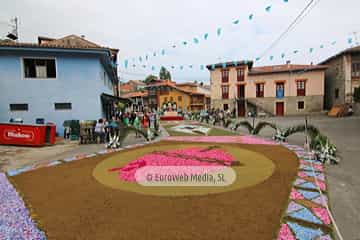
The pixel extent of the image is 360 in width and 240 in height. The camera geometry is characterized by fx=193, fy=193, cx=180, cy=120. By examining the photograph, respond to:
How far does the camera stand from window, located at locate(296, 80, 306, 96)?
88.1 ft

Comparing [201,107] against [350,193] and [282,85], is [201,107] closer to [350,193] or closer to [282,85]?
[282,85]

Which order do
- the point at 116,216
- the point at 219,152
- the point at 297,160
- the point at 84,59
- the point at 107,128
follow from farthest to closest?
the point at 84,59 < the point at 107,128 < the point at 219,152 < the point at 297,160 < the point at 116,216

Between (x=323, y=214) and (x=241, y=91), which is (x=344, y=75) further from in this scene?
(x=323, y=214)

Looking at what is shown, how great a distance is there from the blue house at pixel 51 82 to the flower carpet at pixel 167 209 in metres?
7.81

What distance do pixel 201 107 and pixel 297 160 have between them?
111 ft

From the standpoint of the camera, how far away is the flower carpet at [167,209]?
2760 mm

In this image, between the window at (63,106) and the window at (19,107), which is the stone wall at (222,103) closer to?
the window at (63,106)

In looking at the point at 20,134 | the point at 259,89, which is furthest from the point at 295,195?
the point at 259,89

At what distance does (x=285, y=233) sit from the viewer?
2.67m

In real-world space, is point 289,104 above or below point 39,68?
below

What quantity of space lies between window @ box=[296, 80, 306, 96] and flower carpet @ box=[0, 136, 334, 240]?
25952 mm

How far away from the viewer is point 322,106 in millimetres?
26578

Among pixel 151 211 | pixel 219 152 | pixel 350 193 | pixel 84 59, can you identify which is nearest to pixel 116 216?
pixel 151 211

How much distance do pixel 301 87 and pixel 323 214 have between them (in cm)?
2870
